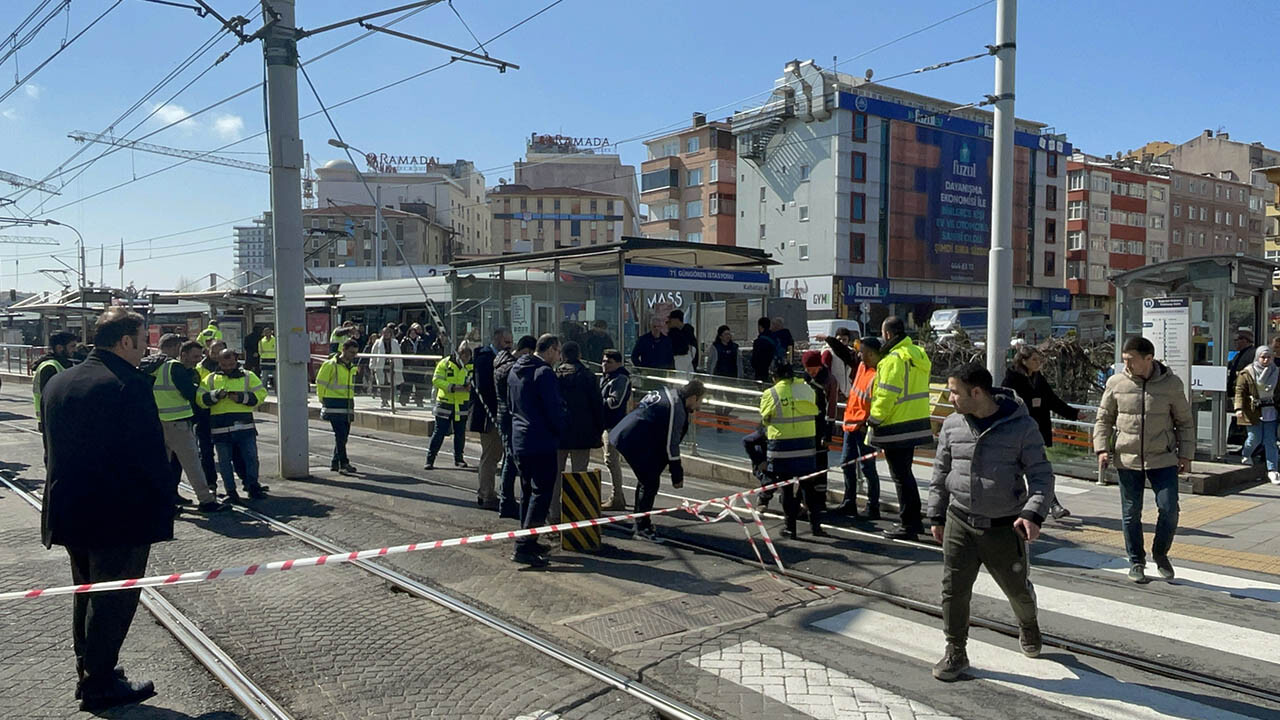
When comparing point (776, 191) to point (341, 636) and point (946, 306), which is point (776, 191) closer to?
point (946, 306)

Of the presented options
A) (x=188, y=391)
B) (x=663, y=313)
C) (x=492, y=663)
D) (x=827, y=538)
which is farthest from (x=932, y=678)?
(x=663, y=313)

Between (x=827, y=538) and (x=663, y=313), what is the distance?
6830 mm

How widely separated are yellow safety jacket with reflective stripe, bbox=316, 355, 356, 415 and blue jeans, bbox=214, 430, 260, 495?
5.54ft

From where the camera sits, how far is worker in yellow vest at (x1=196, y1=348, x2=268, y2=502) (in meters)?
9.72

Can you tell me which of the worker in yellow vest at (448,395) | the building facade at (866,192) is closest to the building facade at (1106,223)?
the building facade at (866,192)

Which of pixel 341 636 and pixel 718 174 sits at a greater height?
pixel 718 174

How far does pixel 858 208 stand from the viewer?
54.7 meters

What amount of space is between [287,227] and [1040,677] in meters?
9.39

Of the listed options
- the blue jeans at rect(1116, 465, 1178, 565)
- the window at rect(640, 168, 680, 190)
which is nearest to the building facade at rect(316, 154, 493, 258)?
the window at rect(640, 168, 680, 190)

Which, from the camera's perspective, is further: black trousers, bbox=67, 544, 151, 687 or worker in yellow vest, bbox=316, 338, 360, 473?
worker in yellow vest, bbox=316, 338, 360, 473

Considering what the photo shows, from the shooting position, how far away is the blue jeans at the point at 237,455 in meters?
9.73

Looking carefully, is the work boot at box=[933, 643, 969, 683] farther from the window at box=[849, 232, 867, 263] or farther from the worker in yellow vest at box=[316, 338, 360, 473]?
the window at box=[849, 232, 867, 263]

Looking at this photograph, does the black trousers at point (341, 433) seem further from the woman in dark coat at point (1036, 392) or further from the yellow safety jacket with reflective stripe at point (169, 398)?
the woman in dark coat at point (1036, 392)

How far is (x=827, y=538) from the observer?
8234mm
